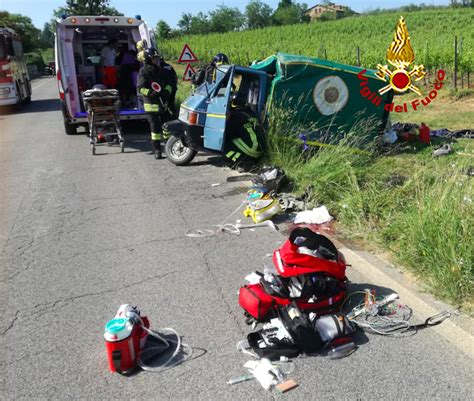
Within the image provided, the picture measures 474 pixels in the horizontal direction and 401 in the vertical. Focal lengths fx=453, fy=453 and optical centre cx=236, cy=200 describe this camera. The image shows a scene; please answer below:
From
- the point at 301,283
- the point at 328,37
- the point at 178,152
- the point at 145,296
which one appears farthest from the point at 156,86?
the point at 328,37

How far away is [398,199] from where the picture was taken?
5.05m

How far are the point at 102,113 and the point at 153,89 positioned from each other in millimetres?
1704

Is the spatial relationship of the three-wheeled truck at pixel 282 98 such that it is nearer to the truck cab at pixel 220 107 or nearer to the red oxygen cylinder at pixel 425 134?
the truck cab at pixel 220 107

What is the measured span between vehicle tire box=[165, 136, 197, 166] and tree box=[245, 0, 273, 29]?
107m

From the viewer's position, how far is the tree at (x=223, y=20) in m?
92.2

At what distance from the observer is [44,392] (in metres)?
2.78

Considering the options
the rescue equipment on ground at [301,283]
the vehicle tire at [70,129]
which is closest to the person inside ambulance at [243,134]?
the rescue equipment on ground at [301,283]

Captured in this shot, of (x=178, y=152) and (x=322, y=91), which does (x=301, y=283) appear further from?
(x=178, y=152)

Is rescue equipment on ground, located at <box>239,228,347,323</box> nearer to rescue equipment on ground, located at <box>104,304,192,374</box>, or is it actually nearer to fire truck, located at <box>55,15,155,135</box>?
rescue equipment on ground, located at <box>104,304,192,374</box>

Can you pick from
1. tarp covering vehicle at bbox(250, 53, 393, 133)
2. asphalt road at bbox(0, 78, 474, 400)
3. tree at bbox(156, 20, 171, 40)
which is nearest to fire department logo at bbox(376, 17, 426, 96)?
tarp covering vehicle at bbox(250, 53, 393, 133)

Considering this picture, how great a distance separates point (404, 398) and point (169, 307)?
1.87 meters

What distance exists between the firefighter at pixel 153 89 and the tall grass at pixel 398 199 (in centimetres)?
244

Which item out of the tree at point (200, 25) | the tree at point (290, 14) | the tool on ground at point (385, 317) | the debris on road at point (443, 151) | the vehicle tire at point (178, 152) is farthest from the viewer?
the tree at point (290, 14)

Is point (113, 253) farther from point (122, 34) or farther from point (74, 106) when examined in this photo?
point (122, 34)
